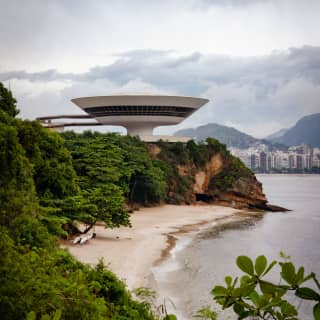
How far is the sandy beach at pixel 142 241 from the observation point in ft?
68.6

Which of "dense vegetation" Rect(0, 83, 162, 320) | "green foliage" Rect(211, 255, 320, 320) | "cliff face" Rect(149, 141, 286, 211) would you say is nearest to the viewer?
"green foliage" Rect(211, 255, 320, 320)

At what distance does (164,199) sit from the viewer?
46.6 m

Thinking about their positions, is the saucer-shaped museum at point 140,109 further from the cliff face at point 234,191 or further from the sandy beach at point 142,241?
the sandy beach at point 142,241

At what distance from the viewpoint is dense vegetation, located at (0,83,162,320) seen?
9508 millimetres

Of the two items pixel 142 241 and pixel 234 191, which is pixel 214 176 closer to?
pixel 234 191

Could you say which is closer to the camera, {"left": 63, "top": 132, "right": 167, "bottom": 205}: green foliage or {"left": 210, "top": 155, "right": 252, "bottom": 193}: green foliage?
{"left": 63, "top": 132, "right": 167, "bottom": 205}: green foliage

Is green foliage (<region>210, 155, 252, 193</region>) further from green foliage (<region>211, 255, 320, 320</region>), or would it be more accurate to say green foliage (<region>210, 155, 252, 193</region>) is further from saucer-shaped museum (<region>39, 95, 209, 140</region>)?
green foliage (<region>211, 255, 320, 320</region>)

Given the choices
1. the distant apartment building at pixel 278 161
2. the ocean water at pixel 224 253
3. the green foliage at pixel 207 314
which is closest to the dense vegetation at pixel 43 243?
the green foliage at pixel 207 314

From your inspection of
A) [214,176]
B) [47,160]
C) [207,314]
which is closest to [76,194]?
[47,160]

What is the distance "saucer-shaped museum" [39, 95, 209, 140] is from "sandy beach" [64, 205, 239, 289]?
38.7 feet

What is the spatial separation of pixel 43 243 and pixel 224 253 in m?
11.8

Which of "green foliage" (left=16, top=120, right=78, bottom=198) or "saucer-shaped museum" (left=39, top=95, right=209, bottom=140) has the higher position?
"saucer-shaped museum" (left=39, top=95, right=209, bottom=140)

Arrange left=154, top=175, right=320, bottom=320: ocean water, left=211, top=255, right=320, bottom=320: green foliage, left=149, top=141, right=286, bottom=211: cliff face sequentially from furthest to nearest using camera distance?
left=149, top=141, right=286, bottom=211: cliff face
left=154, top=175, right=320, bottom=320: ocean water
left=211, top=255, right=320, bottom=320: green foliage

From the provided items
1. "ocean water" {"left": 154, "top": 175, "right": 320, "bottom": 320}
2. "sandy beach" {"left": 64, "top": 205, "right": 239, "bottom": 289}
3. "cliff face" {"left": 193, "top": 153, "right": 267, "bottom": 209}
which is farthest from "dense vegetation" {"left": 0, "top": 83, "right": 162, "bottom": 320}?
"cliff face" {"left": 193, "top": 153, "right": 267, "bottom": 209}
